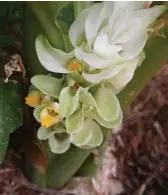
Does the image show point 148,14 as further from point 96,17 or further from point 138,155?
point 138,155

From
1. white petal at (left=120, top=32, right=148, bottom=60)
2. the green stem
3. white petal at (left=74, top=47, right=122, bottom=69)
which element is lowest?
the green stem

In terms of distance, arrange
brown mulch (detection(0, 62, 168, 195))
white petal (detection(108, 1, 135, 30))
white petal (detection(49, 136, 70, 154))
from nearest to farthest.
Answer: white petal (detection(108, 1, 135, 30)) → white petal (detection(49, 136, 70, 154)) → brown mulch (detection(0, 62, 168, 195))

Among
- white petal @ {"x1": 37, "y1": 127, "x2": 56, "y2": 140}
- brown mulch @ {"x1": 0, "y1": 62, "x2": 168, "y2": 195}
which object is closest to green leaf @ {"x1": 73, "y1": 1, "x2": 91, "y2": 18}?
white petal @ {"x1": 37, "y1": 127, "x2": 56, "y2": 140}

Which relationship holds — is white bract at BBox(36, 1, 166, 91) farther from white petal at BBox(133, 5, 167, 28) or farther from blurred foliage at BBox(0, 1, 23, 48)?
blurred foliage at BBox(0, 1, 23, 48)

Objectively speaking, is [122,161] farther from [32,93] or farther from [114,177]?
[32,93]

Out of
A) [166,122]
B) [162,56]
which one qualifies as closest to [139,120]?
[166,122]

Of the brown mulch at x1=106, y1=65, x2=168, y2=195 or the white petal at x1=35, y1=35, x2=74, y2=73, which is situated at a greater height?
the white petal at x1=35, y1=35, x2=74, y2=73
